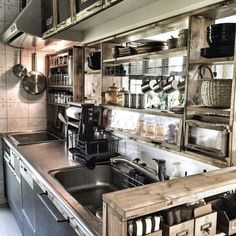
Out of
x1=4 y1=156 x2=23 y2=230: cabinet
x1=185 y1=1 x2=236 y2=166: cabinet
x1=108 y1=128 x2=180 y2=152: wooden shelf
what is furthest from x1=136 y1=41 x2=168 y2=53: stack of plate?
x1=4 y1=156 x2=23 y2=230: cabinet

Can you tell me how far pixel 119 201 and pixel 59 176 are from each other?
1208 mm

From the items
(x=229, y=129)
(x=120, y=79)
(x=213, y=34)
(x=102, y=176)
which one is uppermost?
(x=213, y=34)

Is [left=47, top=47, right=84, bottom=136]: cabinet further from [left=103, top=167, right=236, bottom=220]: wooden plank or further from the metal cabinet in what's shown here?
[left=103, top=167, right=236, bottom=220]: wooden plank

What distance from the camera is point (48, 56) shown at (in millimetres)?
3455

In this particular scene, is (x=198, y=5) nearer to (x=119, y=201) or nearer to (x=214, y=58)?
(x=214, y=58)

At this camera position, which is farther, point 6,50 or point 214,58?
point 6,50

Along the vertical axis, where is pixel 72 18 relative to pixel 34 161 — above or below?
above

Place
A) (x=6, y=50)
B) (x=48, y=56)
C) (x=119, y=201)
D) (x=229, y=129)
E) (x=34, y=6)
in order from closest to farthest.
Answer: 1. (x=119, y=201)
2. (x=229, y=129)
3. (x=34, y=6)
4. (x=6, y=50)
5. (x=48, y=56)

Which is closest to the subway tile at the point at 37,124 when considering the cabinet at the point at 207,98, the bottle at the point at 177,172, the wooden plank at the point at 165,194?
the bottle at the point at 177,172

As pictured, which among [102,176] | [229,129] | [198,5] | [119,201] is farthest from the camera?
[102,176]

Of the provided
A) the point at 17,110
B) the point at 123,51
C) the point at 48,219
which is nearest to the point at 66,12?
the point at 123,51

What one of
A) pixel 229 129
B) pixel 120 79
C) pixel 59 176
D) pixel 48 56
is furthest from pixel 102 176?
pixel 48 56

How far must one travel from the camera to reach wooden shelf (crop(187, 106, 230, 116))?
1.24 meters

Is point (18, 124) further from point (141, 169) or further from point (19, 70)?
point (141, 169)
